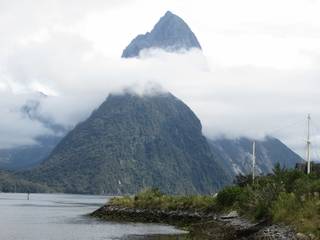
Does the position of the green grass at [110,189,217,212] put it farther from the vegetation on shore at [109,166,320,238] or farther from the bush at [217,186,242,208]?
the bush at [217,186,242,208]

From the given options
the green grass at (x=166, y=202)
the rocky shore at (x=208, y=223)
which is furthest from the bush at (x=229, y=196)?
the rocky shore at (x=208, y=223)

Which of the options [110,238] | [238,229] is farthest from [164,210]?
[238,229]

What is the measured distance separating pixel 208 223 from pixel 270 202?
15.1 meters

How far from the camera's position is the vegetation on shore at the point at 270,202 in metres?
45.8

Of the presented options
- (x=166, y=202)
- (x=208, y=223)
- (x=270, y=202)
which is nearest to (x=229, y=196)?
(x=208, y=223)

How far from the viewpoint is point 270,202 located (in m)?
56.1

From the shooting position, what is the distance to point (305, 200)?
1948 inches

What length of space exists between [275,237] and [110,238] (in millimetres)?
24131

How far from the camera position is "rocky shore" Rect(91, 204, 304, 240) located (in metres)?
44.8

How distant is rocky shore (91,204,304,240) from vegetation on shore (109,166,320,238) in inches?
41.6

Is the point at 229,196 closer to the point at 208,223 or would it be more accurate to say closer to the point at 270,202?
the point at 208,223

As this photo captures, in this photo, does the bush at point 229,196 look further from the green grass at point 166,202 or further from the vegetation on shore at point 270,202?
the green grass at point 166,202

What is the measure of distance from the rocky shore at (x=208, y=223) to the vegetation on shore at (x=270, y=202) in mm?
1055

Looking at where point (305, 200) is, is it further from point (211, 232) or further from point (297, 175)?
point (297, 175)
